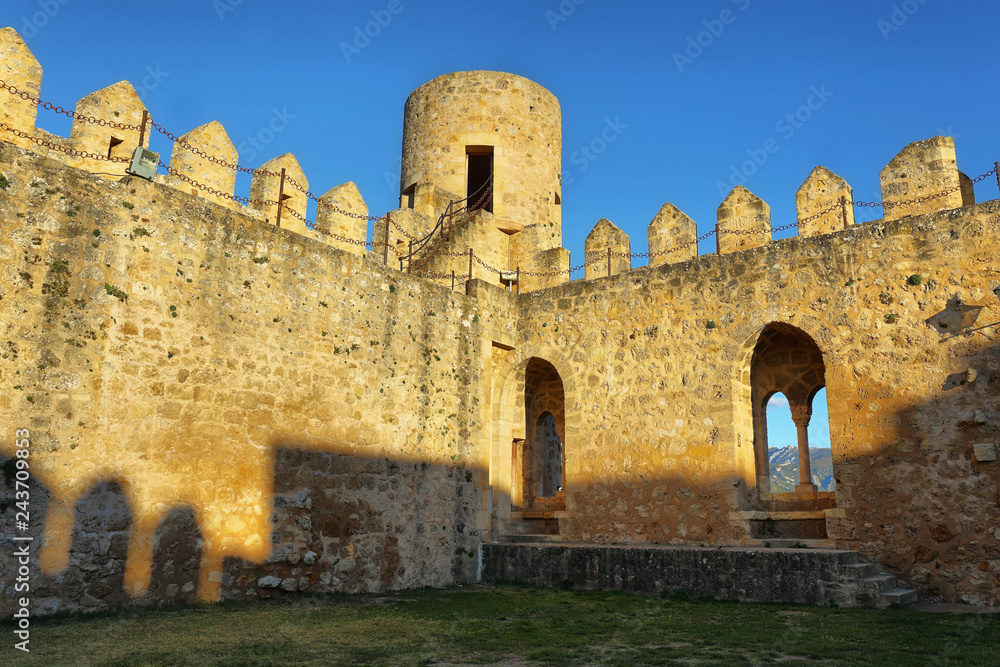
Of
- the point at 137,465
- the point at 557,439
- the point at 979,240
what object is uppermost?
the point at 979,240

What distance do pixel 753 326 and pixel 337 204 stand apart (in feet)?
20.1

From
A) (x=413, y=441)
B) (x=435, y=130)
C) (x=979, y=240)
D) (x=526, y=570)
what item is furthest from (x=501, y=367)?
(x=979, y=240)

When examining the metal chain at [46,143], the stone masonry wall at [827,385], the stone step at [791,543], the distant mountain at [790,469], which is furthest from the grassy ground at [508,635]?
the distant mountain at [790,469]

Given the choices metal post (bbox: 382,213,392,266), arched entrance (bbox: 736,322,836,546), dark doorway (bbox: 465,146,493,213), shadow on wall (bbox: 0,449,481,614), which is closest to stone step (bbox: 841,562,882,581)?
arched entrance (bbox: 736,322,836,546)

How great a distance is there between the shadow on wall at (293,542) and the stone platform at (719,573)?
1.28 metres

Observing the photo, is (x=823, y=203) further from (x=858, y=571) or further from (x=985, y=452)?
(x=858, y=571)

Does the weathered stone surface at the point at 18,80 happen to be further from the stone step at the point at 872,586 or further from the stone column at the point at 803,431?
the stone column at the point at 803,431

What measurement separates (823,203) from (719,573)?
5.25 meters

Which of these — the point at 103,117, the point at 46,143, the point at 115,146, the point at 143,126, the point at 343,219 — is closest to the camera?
the point at 46,143

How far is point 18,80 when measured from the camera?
784 centimetres

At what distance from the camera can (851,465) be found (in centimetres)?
935

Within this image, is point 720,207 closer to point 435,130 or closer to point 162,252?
point 435,130

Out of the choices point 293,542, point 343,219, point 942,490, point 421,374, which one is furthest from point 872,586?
point 343,219

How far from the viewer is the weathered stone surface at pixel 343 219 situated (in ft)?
34.5
